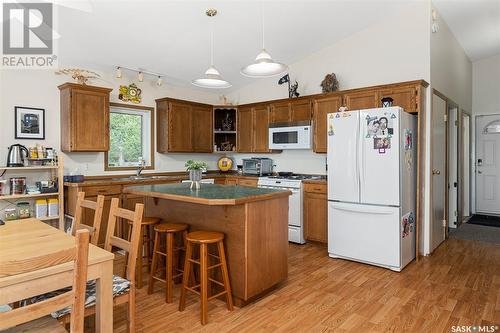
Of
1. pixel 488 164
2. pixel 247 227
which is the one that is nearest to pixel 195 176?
pixel 247 227

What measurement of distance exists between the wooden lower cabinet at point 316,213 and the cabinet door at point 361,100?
1.17 metres

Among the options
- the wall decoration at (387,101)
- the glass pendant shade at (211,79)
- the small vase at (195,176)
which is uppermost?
the glass pendant shade at (211,79)

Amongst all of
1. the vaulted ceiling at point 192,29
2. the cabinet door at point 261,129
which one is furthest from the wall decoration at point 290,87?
the cabinet door at point 261,129

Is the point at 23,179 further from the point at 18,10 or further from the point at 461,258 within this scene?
the point at 461,258

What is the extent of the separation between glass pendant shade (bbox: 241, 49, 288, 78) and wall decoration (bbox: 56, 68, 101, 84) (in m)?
2.56

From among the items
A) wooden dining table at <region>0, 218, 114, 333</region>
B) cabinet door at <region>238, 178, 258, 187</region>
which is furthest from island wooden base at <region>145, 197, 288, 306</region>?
cabinet door at <region>238, 178, 258, 187</region>

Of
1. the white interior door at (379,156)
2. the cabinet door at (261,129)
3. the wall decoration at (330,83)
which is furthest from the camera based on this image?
the cabinet door at (261,129)

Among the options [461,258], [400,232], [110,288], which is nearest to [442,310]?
[400,232]

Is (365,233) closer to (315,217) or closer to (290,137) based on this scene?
(315,217)

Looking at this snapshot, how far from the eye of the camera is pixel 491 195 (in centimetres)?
649

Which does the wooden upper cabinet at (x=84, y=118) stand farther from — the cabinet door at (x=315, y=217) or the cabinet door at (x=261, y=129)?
the cabinet door at (x=315, y=217)

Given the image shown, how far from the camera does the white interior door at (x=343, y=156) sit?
12.2 ft

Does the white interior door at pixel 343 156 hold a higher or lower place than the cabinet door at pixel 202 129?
lower

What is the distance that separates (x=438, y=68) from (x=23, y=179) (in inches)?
218
